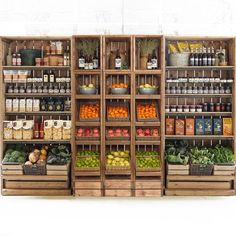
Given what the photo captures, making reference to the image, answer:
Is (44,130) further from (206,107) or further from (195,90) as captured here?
(206,107)

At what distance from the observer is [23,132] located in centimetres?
809

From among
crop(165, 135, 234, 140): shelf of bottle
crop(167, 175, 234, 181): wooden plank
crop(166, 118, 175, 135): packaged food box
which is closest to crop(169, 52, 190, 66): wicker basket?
crop(166, 118, 175, 135): packaged food box

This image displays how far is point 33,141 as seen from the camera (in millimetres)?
8148

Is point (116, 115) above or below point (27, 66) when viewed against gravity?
below

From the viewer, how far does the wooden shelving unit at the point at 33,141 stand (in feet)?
25.8

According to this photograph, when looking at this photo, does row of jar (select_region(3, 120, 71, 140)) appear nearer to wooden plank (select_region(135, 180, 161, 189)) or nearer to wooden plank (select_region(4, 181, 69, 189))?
wooden plank (select_region(4, 181, 69, 189))

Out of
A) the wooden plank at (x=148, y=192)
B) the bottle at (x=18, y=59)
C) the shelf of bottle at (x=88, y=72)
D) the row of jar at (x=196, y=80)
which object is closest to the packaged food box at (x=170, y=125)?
the row of jar at (x=196, y=80)

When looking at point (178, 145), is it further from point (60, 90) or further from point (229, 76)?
point (60, 90)

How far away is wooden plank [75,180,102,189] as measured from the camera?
7832 mm
